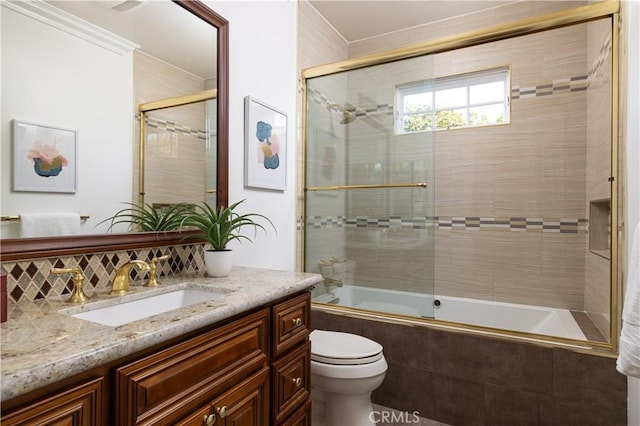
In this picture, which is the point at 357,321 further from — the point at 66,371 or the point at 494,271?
the point at 66,371

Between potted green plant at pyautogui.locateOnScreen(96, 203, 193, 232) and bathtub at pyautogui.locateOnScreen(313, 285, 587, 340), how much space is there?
1276 millimetres

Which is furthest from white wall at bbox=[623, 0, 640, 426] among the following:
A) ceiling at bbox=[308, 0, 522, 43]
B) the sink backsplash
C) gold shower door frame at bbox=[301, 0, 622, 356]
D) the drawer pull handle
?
the sink backsplash

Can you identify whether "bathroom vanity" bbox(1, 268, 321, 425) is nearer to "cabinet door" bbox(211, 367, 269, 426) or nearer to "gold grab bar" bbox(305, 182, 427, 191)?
"cabinet door" bbox(211, 367, 269, 426)

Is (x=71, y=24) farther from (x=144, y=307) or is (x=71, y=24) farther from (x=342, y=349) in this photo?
(x=342, y=349)

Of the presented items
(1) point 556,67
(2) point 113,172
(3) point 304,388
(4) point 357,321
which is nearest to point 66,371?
(2) point 113,172

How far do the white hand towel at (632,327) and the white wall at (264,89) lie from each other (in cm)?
163

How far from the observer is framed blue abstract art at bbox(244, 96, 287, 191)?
1881 mm

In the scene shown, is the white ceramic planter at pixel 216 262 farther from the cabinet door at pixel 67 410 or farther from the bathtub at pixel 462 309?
the bathtub at pixel 462 309

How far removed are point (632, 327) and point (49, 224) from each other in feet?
6.33

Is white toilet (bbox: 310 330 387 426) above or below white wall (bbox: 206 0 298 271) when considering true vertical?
below

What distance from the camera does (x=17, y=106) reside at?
0.97 m

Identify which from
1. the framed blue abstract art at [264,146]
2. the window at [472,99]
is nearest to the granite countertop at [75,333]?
the framed blue abstract art at [264,146]

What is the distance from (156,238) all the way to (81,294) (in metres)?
0.38

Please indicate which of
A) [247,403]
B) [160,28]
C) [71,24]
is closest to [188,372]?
[247,403]
